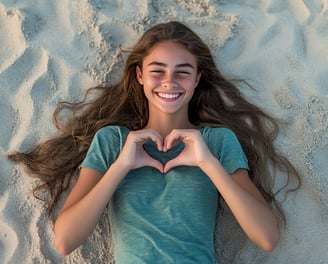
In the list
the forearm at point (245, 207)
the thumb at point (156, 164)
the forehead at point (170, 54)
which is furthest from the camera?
the forehead at point (170, 54)

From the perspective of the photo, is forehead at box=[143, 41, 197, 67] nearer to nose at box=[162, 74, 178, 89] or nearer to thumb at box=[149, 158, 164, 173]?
nose at box=[162, 74, 178, 89]

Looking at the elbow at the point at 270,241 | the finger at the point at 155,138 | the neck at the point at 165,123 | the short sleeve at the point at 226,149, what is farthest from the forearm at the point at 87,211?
the elbow at the point at 270,241

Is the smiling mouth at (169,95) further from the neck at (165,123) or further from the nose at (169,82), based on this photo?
the neck at (165,123)

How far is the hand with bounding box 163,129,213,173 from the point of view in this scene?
272cm

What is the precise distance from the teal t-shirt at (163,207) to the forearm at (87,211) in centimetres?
19

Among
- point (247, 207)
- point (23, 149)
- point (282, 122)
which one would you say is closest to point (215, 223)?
point (247, 207)

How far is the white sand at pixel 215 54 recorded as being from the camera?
3129 mm

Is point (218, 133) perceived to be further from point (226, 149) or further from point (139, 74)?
point (139, 74)

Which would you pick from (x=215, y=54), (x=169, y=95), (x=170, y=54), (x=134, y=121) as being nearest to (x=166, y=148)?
(x=169, y=95)

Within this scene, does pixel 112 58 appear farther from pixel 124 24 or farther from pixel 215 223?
pixel 215 223

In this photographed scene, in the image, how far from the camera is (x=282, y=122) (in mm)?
3414

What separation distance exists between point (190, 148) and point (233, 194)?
12.3 inches

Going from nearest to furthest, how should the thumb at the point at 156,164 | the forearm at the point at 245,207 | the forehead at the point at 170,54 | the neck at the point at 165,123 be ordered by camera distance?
1. the forearm at the point at 245,207
2. the thumb at the point at 156,164
3. the forehead at the point at 170,54
4. the neck at the point at 165,123

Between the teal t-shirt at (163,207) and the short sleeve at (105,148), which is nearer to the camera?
the teal t-shirt at (163,207)
